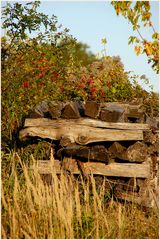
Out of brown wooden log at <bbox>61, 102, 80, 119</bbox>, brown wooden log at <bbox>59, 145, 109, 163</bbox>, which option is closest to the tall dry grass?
brown wooden log at <bbox>59, 145, 109, 163</bbox>

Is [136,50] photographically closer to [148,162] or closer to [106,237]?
[148,162]

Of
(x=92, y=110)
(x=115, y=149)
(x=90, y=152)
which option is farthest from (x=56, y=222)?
(x=92, y=110)

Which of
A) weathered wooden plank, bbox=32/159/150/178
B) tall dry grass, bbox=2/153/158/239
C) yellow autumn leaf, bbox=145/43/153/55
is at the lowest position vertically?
tall dry grass, bbox=2/153/158/239

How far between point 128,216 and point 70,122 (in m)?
1.69

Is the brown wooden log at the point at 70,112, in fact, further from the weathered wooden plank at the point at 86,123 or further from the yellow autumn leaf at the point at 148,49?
the yellow autumn leaf at the point at 148,49

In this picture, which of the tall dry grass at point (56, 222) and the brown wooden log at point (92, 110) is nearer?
the tall dry grass at point (56, 222)

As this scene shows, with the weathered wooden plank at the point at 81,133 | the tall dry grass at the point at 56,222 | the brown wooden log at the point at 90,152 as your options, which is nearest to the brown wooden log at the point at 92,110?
the weathered wooden plank at the point at 81,133

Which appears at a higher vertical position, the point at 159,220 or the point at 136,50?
the point at 136,50

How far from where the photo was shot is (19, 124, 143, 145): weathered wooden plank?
7.43 meters

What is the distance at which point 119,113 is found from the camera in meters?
7.54

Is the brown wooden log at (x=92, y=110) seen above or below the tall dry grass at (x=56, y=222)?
above

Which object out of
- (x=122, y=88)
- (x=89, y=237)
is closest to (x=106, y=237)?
(x=89, y=237)

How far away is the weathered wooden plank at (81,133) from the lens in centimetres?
743

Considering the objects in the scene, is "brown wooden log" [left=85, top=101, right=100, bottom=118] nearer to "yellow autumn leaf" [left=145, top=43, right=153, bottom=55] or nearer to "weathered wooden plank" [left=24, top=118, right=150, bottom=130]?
"weathered wooden plank" [left=24, top=118, right=150, bottom=130]
